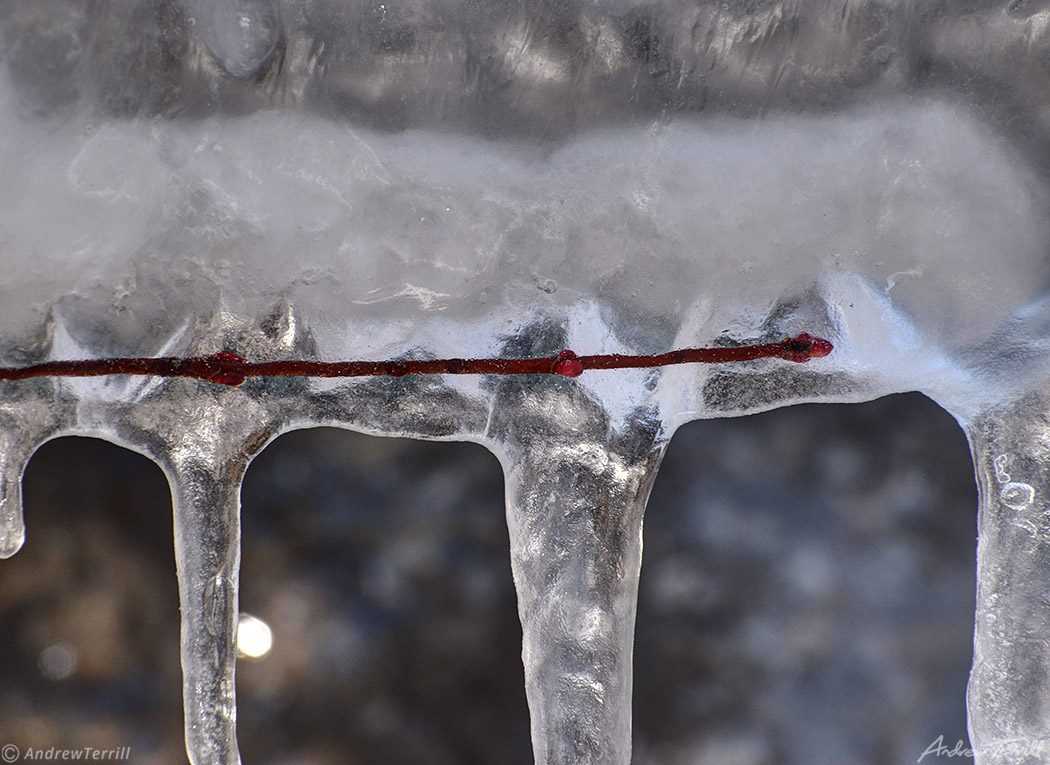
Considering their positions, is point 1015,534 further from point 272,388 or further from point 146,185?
point 146,185

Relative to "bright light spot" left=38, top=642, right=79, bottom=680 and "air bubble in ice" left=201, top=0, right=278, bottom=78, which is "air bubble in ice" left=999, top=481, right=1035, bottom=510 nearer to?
"air bubble in ice" left=201, top=0, right=278, bottom=78

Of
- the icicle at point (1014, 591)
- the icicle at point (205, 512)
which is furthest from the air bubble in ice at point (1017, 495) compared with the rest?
the icicle at point (205, 512)

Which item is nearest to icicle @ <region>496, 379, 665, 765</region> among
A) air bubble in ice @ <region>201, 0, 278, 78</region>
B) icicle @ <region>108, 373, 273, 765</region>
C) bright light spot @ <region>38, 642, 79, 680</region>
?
icicle @ <region>108, 373, 273, 765</region>

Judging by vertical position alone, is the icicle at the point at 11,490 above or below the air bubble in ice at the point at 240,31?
below

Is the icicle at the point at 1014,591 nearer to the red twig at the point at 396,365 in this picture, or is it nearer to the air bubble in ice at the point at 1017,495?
the air bubble in ice at the point at 1017,495

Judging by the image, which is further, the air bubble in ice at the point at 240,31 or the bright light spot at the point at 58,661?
the bright light spot at the point at 58,661

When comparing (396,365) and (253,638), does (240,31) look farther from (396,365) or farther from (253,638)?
(253,638)

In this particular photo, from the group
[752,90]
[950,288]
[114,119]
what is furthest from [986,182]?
[114,119]
